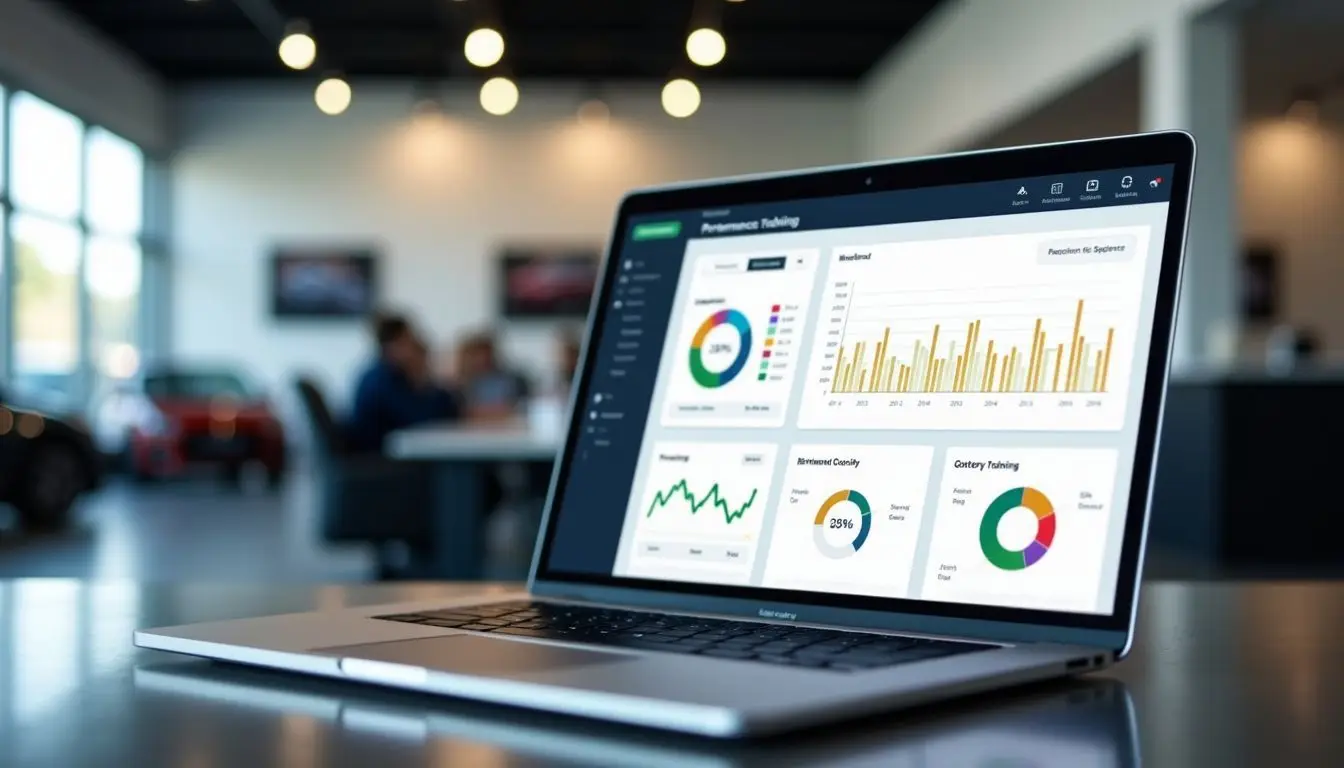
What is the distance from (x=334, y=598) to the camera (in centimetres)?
100

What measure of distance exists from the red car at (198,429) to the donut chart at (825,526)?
11.1 metres

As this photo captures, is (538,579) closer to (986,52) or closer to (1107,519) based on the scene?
(1107,519)

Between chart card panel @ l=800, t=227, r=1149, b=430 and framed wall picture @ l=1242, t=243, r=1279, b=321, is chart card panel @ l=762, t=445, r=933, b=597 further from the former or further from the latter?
framed wall picture @ l=1242, t=243, r=1279, b=321

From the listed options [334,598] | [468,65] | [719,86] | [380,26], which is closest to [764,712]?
[334,598]

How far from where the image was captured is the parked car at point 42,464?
25.1 ft

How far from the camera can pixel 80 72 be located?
11.1 meters

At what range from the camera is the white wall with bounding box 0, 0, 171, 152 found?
388 inches

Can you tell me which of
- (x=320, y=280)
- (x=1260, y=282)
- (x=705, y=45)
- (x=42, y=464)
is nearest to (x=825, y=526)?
(x=705, y=45)

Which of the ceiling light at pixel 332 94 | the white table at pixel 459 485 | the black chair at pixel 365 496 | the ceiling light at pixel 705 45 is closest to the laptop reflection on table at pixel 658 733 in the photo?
the white table at pixel 459 485

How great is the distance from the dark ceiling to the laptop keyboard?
9.60 metres

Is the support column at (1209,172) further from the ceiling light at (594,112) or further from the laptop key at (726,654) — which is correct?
the ceiling light at (594,112)

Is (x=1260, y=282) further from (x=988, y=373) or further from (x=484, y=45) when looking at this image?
(x=988, y=373)

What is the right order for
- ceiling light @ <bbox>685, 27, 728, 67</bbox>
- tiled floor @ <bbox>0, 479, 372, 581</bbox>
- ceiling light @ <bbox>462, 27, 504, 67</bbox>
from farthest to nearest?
ceiling light @ <bbox>685, 27, 728, 67</bbox>, ceiling light @ <bbox>462, 27, 504, 67</bbox>, tiled floor @ <bbox>0, 479, 372, 581</bbox>

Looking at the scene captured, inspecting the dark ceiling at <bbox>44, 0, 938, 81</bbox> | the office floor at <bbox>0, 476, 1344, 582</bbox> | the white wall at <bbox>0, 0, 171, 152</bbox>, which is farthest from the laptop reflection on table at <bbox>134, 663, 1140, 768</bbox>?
the white wall at <bbox>0, 0, 171, 152</bbox>
